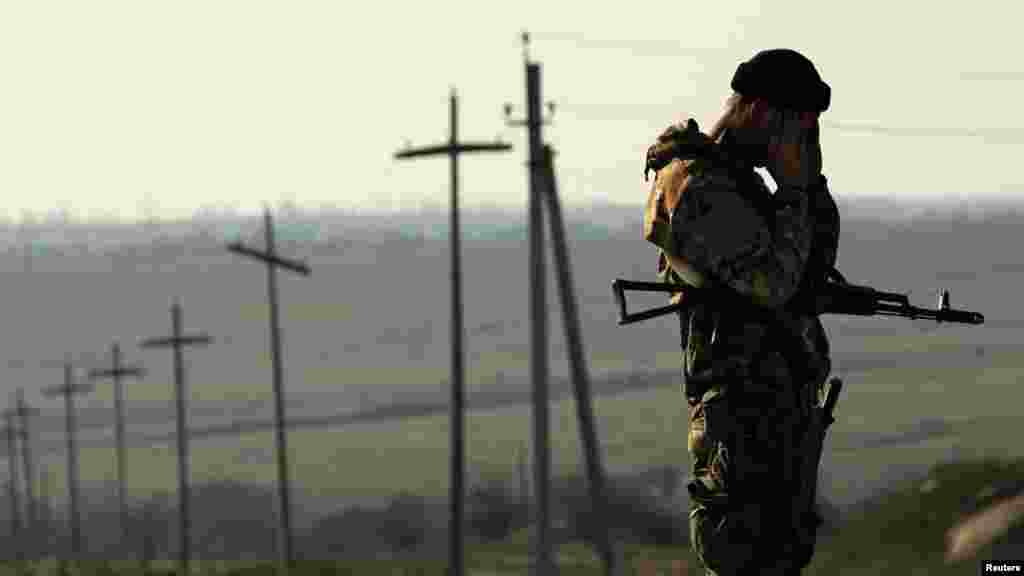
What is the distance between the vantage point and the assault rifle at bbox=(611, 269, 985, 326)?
253 inches

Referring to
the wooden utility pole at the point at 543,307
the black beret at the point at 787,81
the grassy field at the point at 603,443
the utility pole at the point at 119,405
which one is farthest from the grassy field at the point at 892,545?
the grassy field at the point at 603,443

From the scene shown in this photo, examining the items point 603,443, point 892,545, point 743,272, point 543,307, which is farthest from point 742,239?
point 603,443

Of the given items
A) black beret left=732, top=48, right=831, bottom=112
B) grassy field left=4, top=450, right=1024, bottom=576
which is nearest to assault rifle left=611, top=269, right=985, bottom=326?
black beret left=732, top=48, right=831, bottom=112

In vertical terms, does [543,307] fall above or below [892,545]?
above

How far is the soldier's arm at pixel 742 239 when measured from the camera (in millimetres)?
6238

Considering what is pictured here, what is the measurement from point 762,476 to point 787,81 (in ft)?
3.93

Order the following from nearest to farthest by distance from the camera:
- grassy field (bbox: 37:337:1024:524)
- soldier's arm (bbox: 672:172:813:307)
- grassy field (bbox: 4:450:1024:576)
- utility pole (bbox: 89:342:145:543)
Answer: soldier's arm (bbox: 672:172:813:307) < grassy field (bbox: 4:450:1024:576) < utility pole (bbox: 89:342:145:543) < grassy field (bbox: 37:337:1024:524)

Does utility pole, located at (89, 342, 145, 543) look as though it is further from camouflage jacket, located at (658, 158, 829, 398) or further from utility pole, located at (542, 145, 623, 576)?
camouflage jacket, located at (658, 158, 829, 398)

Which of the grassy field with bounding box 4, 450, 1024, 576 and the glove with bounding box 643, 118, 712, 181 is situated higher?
the glove with bounding box 643, 118, 712, 181

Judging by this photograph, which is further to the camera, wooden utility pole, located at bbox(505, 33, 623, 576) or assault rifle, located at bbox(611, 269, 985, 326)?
wooden utility pole, located at bbox(505, 33, 623, 576)

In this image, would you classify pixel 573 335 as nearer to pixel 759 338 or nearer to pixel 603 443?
pixel 759 338

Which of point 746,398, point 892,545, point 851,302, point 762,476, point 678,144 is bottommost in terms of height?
point 892,545

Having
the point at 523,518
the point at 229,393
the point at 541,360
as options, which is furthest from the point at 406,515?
the point at 229,393

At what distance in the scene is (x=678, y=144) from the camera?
21.4 feet
